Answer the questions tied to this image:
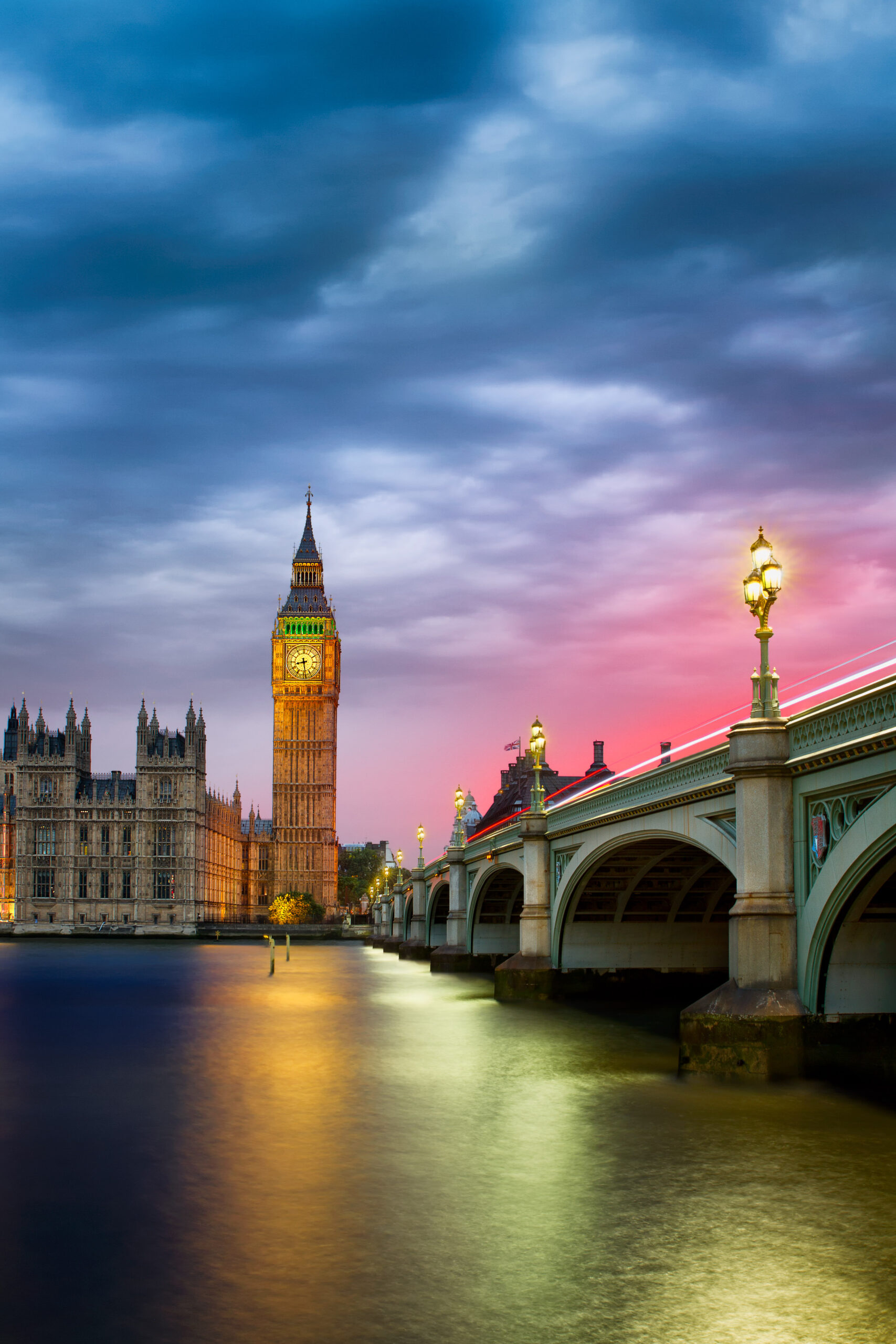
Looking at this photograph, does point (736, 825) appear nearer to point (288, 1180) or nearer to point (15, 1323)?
point (288, 1180)

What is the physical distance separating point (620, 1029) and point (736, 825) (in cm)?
1232

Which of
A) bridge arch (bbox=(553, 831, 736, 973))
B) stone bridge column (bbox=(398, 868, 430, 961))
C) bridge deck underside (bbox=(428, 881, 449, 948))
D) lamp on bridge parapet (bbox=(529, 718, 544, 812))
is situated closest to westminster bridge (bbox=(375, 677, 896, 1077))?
bridge arch (bbox=(553, 831, 736, 973))

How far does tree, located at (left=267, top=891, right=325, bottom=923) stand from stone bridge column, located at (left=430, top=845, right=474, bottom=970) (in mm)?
120061

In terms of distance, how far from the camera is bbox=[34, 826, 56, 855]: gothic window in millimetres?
173750

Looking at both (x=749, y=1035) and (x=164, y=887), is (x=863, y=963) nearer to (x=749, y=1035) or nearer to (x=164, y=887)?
(x=749, y=1035)

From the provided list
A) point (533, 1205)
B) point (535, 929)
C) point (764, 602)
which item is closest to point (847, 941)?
point (764, 602)

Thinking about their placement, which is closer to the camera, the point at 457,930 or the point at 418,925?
the point at 457,930

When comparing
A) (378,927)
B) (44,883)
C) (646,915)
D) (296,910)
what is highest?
(646,915)

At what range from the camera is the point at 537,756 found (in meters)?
41.3

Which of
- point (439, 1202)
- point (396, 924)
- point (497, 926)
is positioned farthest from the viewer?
point (396, 924)

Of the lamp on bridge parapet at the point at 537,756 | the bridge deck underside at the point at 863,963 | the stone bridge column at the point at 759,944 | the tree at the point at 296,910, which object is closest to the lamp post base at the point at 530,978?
the lamp on bridge parapet at the point at 537,756

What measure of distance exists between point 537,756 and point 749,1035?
71.7ft

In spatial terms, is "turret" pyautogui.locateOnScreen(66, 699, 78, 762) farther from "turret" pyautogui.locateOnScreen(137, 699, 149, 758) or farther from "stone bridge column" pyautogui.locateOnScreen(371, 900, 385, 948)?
"stone bridge column" pyautogui.locateOnScreen(371, 900, 385, 948)

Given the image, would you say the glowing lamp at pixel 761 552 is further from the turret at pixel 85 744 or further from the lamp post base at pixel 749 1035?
the turret at pixel 85 744
